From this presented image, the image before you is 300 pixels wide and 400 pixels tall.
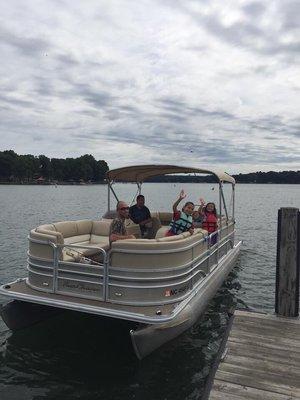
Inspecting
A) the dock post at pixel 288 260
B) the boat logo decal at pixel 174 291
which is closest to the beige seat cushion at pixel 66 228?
the boat logo decal at pixel 174 291

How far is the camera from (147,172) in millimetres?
11297

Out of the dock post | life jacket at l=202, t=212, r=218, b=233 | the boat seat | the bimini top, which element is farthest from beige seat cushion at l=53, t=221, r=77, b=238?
the dock post

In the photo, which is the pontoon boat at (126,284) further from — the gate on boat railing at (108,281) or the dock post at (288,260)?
the dock post at (288,260)

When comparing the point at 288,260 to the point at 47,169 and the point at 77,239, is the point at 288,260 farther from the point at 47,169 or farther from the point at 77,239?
the point at 47,169

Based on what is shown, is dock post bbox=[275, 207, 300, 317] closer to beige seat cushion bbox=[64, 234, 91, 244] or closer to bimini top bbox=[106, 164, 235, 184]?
bimini top bbox=[106, 164, 235, 184]

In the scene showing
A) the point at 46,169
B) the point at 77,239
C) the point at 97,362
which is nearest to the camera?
the point at 97,362

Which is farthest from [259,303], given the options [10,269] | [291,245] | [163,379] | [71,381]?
[10,269]

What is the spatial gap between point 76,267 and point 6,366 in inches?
70.3

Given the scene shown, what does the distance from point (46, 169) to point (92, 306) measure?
4967 inches

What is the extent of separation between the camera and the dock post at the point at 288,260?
636 centimetres

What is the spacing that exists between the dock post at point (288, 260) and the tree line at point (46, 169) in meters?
119

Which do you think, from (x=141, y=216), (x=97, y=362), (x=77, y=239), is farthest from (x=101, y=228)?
(x=97, y=362)

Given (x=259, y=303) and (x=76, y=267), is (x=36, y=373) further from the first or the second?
(x=259, y=303)

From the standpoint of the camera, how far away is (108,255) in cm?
609
